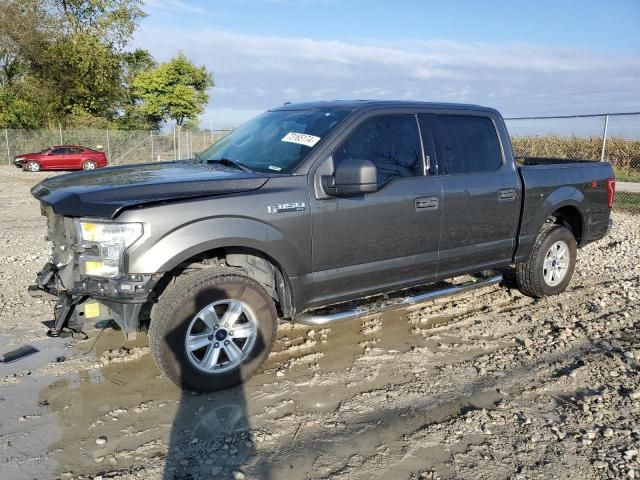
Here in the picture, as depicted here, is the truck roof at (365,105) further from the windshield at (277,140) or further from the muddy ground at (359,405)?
the muddy ground at (359,405)

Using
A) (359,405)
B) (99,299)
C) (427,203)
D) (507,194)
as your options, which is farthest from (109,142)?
(359,405)

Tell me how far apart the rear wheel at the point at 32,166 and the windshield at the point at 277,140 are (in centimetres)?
2467

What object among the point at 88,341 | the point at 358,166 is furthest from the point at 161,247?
the point at 88,341

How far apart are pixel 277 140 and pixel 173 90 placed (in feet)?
125

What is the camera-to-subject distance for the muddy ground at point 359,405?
2.93 m

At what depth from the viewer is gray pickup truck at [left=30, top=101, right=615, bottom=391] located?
11.2 feet

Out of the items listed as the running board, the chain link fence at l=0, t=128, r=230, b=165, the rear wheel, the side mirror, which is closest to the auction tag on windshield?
the side mirror

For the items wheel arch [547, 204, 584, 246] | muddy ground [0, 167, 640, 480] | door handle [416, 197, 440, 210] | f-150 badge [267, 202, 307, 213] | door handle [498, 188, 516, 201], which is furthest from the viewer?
wheel arch [547, 204, 584, 246]

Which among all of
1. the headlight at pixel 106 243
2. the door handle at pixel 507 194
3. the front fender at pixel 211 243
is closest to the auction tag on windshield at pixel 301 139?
the front fender at pixel 211 243

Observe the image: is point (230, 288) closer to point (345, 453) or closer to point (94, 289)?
point (94, 289)

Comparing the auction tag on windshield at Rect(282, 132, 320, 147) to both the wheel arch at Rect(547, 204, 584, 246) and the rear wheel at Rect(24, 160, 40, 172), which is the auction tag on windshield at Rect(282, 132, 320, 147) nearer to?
the wheel arch at Rect(547, 204, 584, 246)

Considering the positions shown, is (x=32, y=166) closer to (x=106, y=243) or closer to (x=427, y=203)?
(x=106, y=243)

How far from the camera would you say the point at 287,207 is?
3.81 m

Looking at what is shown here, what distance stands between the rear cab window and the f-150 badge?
151 centimetres
